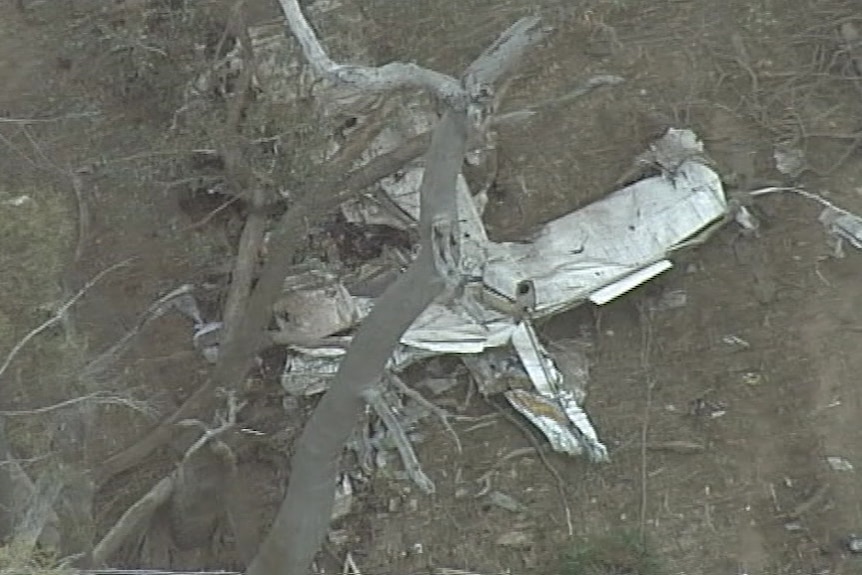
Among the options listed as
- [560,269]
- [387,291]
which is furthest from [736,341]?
[387,291]

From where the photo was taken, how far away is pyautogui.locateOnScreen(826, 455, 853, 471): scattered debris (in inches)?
228

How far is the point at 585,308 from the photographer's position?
584 centimetres

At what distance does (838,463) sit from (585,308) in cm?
130

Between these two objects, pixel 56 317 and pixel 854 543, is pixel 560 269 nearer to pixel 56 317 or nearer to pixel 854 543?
pixel 854 543

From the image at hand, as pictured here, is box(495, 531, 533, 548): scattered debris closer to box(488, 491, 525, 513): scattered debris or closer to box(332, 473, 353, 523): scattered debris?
box(488, 491, 525, 513): scattered debris

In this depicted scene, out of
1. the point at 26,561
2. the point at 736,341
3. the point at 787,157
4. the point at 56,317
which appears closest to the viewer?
the point at 26,561

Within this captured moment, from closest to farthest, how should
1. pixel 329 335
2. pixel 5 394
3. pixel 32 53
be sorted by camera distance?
1. pixel 5 394
2. pixel 329 335
3. pixel 32 53

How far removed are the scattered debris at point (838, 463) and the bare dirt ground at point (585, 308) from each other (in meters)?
0.02

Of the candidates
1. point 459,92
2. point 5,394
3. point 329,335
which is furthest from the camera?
point 329,335

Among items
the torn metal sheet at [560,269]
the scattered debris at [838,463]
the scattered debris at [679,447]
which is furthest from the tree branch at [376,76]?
the scattered debris at [838,463]

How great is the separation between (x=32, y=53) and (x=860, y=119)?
382 cm

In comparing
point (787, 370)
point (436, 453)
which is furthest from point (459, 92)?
point (787, 370)

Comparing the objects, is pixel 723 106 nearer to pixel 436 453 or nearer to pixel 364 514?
pixel 436 453

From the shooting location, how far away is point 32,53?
5.99 meters
